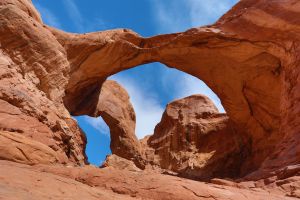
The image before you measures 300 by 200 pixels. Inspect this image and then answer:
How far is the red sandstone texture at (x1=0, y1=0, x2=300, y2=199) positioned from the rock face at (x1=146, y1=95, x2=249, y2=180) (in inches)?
3.1

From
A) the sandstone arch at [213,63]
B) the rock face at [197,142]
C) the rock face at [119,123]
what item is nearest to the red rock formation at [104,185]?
the sandstone arch at [213,63]

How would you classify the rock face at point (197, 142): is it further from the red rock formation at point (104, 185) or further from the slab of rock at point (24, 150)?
the slab of rock at point (24, 150)

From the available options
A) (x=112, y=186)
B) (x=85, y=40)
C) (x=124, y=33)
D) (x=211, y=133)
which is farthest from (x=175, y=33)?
(x=112, y=186)

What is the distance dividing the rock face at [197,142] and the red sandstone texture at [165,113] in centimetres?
8

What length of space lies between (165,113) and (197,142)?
409cm

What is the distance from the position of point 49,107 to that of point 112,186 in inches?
206

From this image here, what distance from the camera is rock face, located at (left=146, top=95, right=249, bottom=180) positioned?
73.2ft

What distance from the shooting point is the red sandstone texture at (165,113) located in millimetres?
7824

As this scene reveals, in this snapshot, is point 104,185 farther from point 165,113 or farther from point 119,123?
point 165,113

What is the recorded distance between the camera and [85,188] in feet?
22.6

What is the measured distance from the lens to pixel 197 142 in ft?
84.4

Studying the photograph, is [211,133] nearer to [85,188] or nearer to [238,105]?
[238,105]

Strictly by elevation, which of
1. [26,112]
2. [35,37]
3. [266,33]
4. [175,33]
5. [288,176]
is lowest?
[288,176]

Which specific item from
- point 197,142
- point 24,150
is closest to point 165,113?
point 197,142
